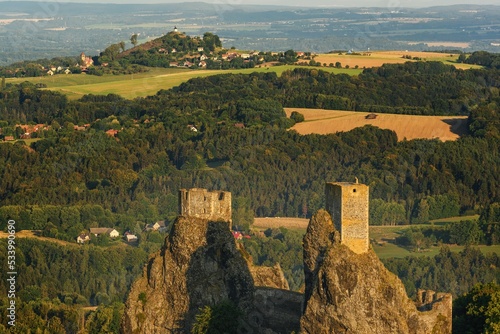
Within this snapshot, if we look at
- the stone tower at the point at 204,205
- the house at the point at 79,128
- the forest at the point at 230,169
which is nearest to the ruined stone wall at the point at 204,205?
the stone tower at the point at 204,205

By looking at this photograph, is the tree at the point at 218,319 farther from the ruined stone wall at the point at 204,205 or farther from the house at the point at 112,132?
the house at the point at 112,132

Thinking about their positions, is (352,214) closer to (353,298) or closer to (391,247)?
(353,298)

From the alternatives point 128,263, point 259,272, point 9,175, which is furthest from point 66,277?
point 9,175

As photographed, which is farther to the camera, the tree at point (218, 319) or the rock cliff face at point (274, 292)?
the tree at point (218, 319)

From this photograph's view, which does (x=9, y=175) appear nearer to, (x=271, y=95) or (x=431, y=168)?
(x=431, y=168)

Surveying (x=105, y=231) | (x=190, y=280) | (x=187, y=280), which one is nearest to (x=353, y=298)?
(x=190, y=280)

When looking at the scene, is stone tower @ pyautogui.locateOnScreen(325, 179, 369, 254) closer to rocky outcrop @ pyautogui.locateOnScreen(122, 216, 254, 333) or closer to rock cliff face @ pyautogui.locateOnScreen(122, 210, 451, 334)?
rock cliff face @ pyautogui.locateOnScreen(122, 210, 451, 334)
